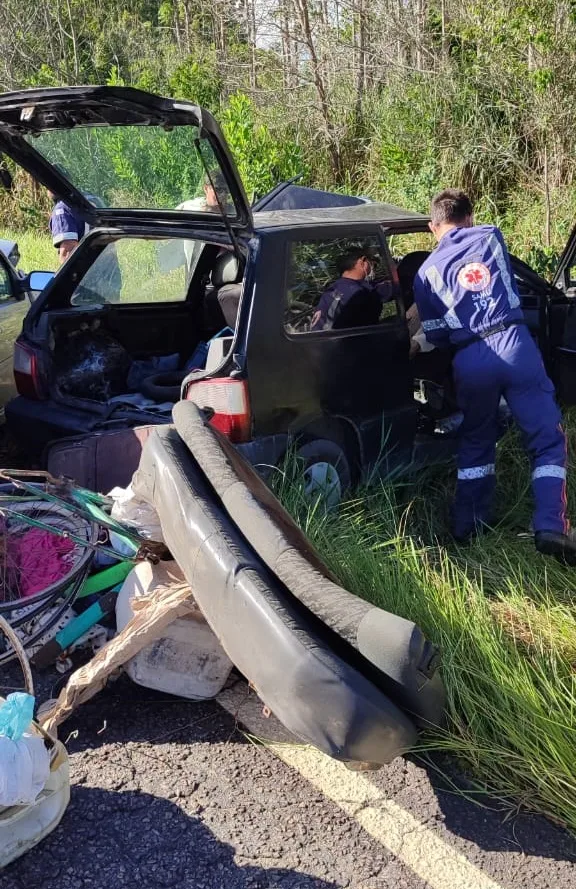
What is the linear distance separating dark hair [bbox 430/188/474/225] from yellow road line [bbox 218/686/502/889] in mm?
2785

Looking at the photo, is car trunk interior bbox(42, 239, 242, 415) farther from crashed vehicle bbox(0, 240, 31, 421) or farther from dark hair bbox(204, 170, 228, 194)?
crashed vehicle bbox(0, 240, 31, 421)

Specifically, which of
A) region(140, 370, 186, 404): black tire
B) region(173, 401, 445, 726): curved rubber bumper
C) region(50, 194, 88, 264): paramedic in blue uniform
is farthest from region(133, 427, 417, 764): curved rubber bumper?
region(50, 194, 88, 264): paramedic in blue uniform

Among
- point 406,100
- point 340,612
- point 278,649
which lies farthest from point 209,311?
point 406,100

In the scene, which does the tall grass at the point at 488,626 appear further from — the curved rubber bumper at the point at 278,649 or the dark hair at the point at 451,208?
the dark hair at the point at 451,208

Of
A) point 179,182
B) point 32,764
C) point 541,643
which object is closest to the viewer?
point 32,764

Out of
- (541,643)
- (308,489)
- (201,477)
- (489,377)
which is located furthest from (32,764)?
(489,377)

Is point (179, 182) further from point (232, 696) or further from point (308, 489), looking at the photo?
point (232, 696)

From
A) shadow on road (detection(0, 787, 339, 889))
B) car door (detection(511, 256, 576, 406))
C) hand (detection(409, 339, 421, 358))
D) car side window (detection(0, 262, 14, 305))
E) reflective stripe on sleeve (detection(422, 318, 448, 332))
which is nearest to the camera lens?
shadow on road (detection(0, 787, 339, 889))

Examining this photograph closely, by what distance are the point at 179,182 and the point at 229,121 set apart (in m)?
8.35

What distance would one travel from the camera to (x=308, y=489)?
4141 millimetres

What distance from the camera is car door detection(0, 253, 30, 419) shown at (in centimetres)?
550

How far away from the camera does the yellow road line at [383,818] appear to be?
2.38m

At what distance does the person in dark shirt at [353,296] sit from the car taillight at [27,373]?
5.10 feet

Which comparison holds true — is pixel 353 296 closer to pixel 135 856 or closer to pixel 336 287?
pixel 336 287
